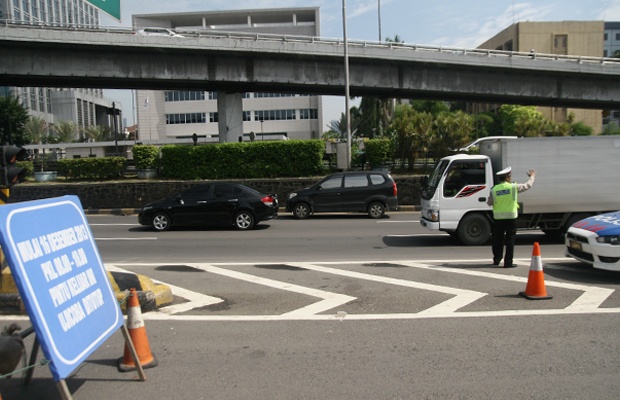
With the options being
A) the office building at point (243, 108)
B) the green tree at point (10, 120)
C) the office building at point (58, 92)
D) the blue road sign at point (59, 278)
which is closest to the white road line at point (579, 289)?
the blue road sign at point (59, 278)

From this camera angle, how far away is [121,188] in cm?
2231

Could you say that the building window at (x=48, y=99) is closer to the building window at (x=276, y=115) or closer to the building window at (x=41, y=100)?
the building window at (x=41, y=100)

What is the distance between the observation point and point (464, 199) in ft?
38.0

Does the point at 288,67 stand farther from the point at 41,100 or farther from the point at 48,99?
the point at 48,99

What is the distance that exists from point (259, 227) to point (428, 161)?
13.0 m

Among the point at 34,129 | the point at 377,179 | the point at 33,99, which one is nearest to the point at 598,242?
the point at 377,179

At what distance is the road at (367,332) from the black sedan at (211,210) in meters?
4.86

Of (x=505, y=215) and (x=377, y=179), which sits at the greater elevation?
(x=377, y=179)

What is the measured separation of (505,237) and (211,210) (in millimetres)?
9444

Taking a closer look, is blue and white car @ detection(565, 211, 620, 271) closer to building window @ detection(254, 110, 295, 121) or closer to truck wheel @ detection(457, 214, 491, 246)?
truck wheel @ detection(457, 214, 491, 246)

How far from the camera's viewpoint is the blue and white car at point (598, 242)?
25.3ft

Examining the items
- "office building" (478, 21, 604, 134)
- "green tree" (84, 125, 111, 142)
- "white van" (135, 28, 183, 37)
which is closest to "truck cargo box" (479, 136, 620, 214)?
"white van" (135, 28, 183, 37)

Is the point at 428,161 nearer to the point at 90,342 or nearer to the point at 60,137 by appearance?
the point at 90,342

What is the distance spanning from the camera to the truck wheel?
38.4 ft
